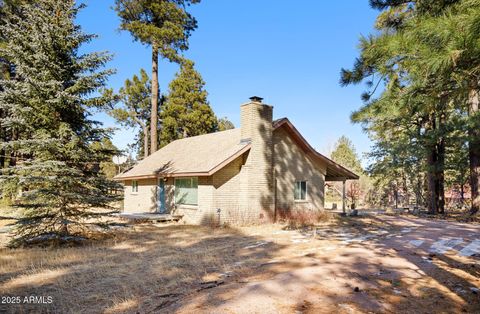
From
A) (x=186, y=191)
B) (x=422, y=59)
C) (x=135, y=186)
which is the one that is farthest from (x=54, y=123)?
(x=135, y=186)

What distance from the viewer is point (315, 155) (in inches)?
717

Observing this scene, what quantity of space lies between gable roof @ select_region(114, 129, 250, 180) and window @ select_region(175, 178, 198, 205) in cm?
73

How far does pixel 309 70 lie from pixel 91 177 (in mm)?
18108

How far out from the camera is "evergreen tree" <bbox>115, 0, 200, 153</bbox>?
22.9m

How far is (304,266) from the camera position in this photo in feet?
23.2

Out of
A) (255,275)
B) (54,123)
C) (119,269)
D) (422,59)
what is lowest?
(119,269)

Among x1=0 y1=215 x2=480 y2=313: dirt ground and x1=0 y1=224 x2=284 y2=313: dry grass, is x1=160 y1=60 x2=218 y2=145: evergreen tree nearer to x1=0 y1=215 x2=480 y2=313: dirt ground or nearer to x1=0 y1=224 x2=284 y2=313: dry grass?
x1=0 y1=224 x2=284 y2=313: dry grass

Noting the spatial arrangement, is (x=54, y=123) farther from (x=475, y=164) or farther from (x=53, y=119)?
(x=475, y=164)

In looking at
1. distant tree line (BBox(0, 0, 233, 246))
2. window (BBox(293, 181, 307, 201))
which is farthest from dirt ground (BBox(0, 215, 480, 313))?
window (BBox(293, 181, 307, 201))

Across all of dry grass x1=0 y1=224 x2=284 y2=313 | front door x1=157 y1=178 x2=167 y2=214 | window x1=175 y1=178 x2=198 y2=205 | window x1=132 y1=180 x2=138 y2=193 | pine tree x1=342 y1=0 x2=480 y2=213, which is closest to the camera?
pine tree x1=342 y1=0 x2=480 y2=213

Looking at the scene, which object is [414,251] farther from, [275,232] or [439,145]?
[439,145]

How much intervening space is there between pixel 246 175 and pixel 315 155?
4.79 metres

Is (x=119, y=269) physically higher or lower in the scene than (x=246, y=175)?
lower

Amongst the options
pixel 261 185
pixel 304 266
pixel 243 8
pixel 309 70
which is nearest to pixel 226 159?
pixel 261 185
